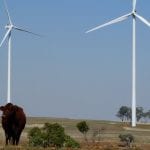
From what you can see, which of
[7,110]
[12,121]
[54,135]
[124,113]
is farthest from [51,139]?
[124,113]

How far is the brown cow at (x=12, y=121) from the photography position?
29094 millimetres

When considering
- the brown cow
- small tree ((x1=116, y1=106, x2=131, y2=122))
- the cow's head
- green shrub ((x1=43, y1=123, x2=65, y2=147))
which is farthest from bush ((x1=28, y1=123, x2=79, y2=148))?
small tree ((x1=116, y1=106, x2=131, y2=122))

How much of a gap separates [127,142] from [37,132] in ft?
15.4

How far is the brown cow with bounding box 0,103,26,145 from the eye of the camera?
95.5ft

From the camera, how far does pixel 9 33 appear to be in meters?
64.5

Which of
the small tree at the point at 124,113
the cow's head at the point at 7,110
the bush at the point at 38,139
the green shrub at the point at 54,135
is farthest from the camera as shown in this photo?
the small tree at the point at 124,113

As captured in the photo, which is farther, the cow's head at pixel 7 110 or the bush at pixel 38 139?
the cow's head at pixel 7 110

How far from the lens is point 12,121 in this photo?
29.5 metres

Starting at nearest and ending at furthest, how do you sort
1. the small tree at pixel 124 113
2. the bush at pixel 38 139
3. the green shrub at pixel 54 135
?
the bush at pixel 38 139, the green shrub at pixel 54 135, the small tree at pixel 124 113

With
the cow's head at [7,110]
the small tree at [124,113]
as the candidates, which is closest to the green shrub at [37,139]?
the cow's head at [7,110]

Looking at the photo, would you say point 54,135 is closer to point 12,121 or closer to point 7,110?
point 12,121

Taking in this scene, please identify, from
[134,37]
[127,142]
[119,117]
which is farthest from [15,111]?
[119,117]

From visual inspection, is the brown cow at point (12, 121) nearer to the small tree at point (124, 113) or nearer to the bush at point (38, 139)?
the bush at point (38, 139)

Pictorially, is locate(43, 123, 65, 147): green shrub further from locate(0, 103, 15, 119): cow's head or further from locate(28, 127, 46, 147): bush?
locate(0, 103, 15, 119): cow's head
